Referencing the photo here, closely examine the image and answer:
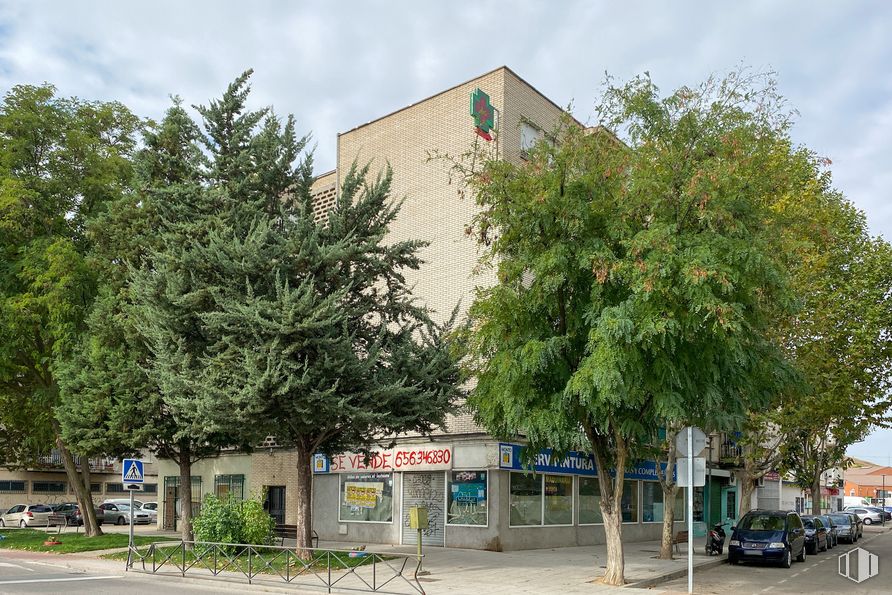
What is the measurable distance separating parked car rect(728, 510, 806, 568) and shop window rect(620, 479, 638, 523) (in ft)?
26.1

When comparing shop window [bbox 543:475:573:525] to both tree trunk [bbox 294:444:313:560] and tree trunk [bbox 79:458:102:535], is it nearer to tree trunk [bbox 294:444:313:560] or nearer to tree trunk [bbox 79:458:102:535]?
tree trunk [bbox 294:444:313:560]

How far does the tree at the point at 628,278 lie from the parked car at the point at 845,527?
73.8 ft

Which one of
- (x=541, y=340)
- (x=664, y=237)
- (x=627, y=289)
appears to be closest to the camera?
(x=664, y=237)

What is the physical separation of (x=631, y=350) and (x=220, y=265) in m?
9.53

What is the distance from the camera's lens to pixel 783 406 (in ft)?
94.5

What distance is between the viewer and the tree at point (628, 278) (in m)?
14.8

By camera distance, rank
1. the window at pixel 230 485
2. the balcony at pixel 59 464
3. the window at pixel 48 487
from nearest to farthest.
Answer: the window at pixel 230 485 < the balcony at pixel 59 464 < the window at pixel 48 487

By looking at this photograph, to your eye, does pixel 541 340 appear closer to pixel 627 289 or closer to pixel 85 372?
pixel 627 289

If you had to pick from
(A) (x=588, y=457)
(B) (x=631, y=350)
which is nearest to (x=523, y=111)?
(A) (x=588, y=457)

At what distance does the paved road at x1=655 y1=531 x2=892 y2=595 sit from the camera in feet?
56.2

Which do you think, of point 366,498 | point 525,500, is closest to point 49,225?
point 366,498

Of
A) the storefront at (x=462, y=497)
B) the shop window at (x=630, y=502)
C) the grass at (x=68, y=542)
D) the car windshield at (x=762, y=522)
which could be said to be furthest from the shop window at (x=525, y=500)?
the grass at (x=68, y=542)

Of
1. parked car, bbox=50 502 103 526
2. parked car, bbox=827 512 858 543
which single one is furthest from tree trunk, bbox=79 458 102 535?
parked car, bbox=827 512 858 543

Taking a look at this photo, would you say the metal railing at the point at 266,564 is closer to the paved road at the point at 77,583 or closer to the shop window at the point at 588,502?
the paved road at the point at 77,583
